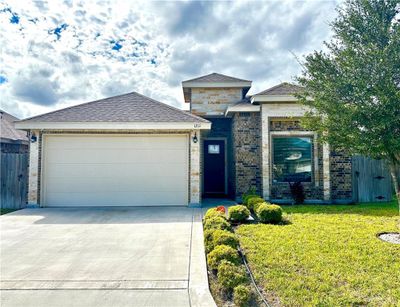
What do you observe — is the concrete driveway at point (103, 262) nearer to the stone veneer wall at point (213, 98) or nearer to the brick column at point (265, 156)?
the brick column at point (265, 156)

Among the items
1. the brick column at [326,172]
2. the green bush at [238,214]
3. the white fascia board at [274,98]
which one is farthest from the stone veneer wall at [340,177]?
the green bush at [238,214]

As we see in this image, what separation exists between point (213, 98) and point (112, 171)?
18.8 feet

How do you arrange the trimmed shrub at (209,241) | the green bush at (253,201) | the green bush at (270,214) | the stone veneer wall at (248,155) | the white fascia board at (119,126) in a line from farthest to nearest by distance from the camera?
the stone veneer wall at (248,155) → the white fascia board at (119,126) → the green bush at (253,201) → the green bush at (270,214) → the trimmed shrub at (209,241)

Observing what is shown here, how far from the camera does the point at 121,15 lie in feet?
28.4

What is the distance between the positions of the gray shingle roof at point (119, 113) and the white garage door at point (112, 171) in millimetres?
665

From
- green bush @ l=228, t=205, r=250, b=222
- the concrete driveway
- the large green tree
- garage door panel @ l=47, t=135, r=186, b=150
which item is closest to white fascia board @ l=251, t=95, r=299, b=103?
garage door panel @ l=47, t=135, r=186, b=150

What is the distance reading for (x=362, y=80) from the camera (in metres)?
5.04

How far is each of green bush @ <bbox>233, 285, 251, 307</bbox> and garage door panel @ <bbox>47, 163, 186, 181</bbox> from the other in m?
6.43

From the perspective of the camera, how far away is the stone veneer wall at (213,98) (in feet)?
39.9

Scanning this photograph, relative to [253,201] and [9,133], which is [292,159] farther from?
[9,133]

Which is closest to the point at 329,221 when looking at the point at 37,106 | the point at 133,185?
→ the point at 133,185

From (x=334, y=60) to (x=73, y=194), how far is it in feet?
29.5

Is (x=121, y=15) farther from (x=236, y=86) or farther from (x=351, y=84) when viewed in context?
(x=351, y=84)

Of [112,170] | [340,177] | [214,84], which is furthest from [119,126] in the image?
[340,177]
